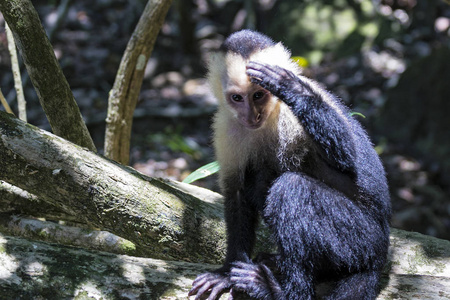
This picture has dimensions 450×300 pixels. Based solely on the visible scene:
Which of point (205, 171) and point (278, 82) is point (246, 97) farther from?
point (205, 171)

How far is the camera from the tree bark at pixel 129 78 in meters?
3.95

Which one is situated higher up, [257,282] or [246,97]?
[246,97]

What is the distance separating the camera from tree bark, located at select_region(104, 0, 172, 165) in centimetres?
395

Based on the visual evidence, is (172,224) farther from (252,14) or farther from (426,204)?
(252,14)

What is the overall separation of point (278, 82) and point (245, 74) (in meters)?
0.30

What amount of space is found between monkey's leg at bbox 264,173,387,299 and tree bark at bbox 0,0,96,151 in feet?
5.22

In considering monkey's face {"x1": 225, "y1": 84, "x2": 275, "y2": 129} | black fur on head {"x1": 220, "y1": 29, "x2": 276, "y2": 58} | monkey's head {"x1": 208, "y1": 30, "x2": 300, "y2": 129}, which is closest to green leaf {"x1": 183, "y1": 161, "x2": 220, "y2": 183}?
monkey's head {"x1": 208, "y1": 30, "x2": 300, "y2": 129}

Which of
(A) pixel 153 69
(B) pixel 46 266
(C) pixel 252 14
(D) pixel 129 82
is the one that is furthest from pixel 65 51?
(B) pixel 46 266

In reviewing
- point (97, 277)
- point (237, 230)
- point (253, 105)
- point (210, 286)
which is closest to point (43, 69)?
point (253, 105)

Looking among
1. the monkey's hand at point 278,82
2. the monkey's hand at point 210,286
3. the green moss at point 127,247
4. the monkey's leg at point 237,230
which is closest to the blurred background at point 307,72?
the green moss at point 127,247

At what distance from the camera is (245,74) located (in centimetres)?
303

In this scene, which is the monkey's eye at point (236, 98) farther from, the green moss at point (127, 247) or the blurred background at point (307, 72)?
the blurred background at point (307, 72)

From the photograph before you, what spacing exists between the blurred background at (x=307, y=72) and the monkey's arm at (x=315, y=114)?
12.3 feet

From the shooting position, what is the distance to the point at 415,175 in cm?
721
